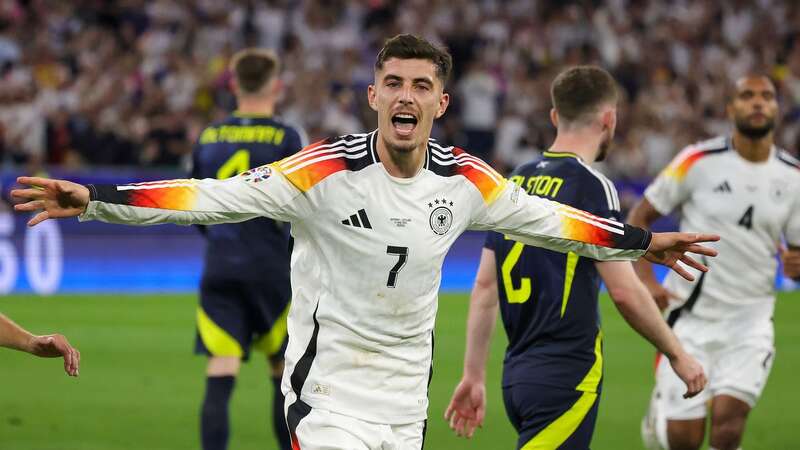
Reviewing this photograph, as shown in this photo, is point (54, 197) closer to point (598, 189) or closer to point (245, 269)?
point (598, 189)

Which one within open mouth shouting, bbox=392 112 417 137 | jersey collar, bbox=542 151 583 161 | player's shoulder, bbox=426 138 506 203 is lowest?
player's shoulder, bbox=426 138 506 203

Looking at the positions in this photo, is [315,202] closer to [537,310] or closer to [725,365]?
[537,310]

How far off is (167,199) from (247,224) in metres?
3.20

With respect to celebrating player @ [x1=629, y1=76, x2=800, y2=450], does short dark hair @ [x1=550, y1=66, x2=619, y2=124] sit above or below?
above

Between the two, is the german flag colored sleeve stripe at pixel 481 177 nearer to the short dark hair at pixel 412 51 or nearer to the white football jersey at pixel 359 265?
the white football jersey at pixel 359 265

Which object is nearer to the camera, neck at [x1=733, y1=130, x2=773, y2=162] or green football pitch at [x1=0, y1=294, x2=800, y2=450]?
neck at [x1=733, y1=130, x2=773, y2=162]

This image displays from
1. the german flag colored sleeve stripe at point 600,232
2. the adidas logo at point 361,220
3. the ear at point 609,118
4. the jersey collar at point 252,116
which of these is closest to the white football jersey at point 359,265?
the adidas logo at point 361,220

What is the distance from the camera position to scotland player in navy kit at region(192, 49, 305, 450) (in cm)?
719

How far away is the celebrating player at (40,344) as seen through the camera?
455 centimetres

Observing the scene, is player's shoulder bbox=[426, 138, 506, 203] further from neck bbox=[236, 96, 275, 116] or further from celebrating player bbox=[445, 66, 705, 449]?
neck bbox=[236, 96, 275, 116]

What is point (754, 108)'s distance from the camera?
7.24 meters

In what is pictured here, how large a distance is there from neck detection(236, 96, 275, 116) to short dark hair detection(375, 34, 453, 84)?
9.98ft

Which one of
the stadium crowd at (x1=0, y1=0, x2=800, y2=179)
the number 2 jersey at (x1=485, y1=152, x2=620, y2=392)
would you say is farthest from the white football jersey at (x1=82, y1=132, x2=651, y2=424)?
the stadium crowd at (x1=0, y1=0, x2=800, y2=179)

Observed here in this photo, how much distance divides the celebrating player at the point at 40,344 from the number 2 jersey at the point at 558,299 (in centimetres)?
191
